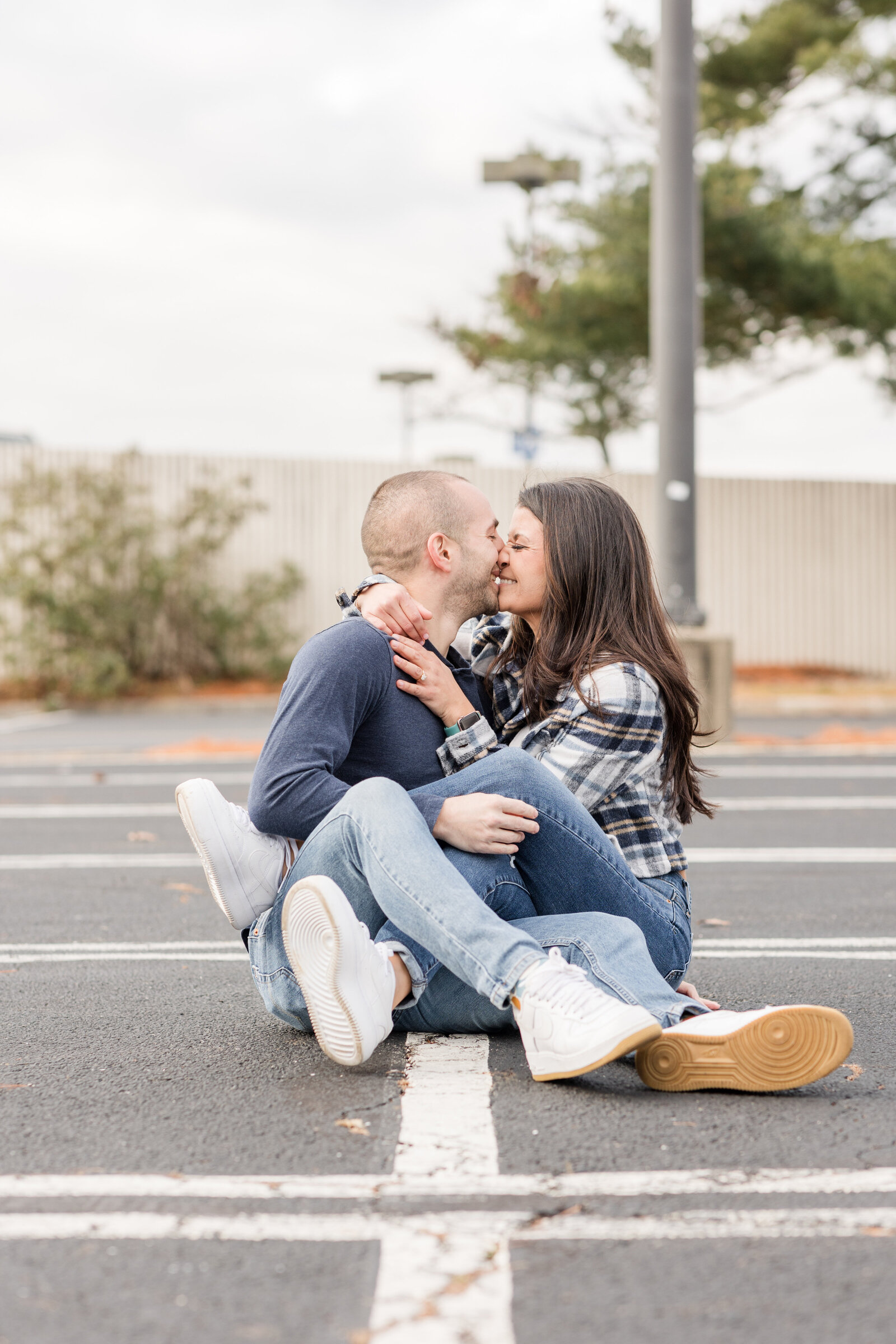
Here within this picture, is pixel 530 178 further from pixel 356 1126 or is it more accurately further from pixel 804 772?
pixel 356 1126

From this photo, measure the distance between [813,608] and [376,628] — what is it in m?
17.3

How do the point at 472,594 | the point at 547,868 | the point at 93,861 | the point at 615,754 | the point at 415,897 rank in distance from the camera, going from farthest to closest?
the point at 93,861
the point at 472,594
the point at 615,754
the point at 547,868
the point at 415,897

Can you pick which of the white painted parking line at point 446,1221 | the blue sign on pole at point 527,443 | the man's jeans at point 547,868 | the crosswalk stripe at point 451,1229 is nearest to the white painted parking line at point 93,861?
the man's jeans at point 547,868

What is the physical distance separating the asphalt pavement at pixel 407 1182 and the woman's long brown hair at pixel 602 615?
0.77 metres

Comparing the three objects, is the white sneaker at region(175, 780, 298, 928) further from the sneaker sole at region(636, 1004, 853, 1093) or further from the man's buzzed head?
the sneaker sole at region(636, 1004, 853, 1093)

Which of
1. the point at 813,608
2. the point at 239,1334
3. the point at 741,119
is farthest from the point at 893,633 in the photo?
the point at 239,1334

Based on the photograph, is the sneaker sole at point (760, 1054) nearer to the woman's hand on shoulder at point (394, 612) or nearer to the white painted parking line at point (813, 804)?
the woman's hand on shoulder at point (394, 612)

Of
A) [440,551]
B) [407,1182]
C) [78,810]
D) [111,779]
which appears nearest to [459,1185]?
[407,1182]

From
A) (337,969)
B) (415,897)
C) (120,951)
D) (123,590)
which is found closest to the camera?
(337,969)

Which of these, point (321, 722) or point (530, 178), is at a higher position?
point (530, 178)

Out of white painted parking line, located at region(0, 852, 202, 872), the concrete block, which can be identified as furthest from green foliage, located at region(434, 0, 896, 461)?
white painted parking line, located at region(0, 852, 202, 872)

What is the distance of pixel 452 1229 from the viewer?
2.12 m

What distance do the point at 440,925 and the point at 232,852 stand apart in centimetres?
53

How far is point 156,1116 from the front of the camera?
2662 mm
